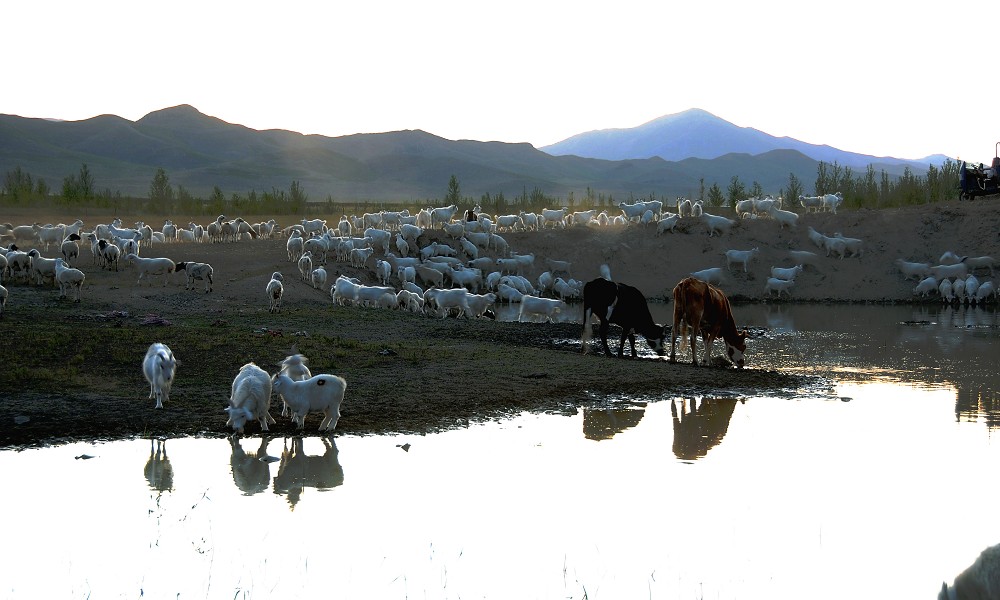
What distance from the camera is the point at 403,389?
45.1 feet

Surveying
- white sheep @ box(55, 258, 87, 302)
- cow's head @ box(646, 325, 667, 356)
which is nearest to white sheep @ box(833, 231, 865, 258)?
cow's head @ box(646, 325, 667, 356)

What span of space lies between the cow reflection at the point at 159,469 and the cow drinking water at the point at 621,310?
10.7m

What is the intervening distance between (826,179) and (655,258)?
20057mm

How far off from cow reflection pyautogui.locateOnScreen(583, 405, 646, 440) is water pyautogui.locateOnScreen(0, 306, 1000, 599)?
0.21 feet

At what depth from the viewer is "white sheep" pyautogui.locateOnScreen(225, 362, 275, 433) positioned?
35.1 feet

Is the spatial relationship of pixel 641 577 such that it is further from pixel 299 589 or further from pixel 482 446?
pixel 482 446

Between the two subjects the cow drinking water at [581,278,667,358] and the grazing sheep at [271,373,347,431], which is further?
the cow drinking water at [581,278,667,358]

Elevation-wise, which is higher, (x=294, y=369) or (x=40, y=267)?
(x=40, y=267)

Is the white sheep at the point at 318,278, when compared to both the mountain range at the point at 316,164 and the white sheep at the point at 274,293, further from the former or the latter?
the mountain range at the point at 316,164

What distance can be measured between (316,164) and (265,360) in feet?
460

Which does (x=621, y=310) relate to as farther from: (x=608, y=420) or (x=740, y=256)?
(x=740, y=256)

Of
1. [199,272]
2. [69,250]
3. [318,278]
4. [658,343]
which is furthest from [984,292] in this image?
[69,250]

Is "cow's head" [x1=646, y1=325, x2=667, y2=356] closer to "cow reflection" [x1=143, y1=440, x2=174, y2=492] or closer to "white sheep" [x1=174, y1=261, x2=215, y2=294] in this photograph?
"cow reflection" [x1=143, y1=440, x2=174, y2=492]

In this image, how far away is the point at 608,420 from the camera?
12.5 m
